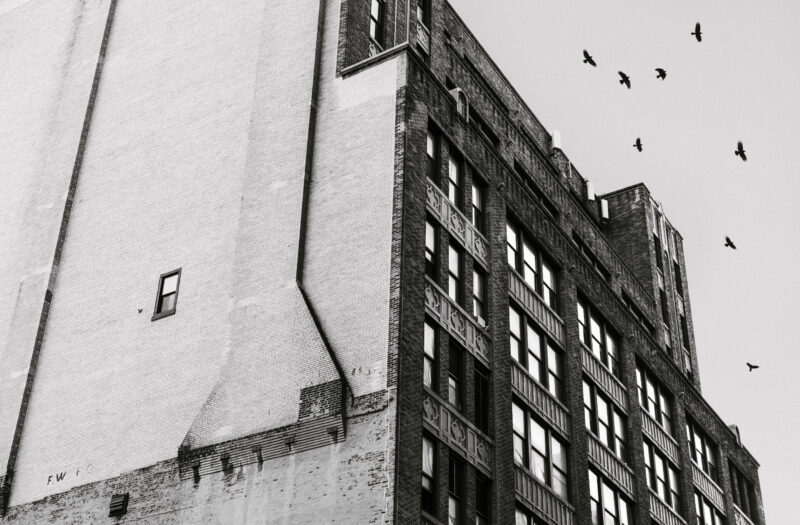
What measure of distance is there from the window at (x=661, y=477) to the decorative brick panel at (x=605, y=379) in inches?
94.9

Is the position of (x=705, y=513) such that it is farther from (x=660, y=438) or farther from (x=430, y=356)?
(x=430, y=356)

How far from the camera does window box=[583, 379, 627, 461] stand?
143 feet

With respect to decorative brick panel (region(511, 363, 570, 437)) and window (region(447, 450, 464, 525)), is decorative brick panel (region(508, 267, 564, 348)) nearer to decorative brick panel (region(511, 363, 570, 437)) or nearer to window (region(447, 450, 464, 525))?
decorative brick panel (region(511, 363, 570, 437))

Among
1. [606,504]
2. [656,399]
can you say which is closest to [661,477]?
[656,399]

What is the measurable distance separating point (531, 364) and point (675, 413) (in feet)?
47.7

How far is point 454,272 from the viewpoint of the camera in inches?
1448

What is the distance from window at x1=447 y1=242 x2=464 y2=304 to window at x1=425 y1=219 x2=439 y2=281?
58cm

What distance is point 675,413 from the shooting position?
52.1 meters

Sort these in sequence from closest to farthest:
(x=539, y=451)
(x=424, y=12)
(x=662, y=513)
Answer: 1. (x=539, y=451)
2. (x=662, y=513)
3. (x=424, y=12)

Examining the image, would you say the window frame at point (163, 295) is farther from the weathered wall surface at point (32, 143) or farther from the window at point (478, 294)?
the window at point (478, 294)

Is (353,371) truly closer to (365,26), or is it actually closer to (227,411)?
(227,411)

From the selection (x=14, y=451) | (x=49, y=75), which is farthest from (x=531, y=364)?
(x=49, y=75)

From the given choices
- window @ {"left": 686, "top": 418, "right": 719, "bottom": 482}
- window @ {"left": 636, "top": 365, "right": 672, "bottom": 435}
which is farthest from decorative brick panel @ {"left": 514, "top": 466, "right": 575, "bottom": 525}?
window @ {"left": 686, "top": 418, "right": 719, "bottom": 482}

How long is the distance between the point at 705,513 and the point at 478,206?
2044 centimetres
